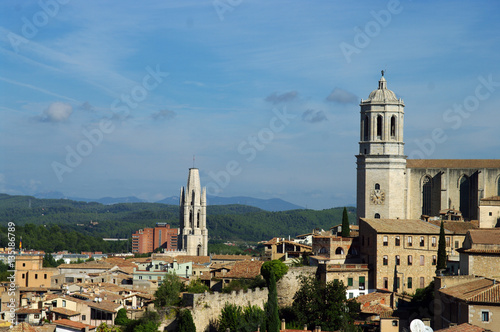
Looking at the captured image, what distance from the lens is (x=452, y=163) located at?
79.4 metres

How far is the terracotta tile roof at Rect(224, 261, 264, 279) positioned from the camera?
194 feet

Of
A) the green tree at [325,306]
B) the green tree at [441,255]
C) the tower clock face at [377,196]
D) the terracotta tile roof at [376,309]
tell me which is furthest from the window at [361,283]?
the tower clock face at [377,196]

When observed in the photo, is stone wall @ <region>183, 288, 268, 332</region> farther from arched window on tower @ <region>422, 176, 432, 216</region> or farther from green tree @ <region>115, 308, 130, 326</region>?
arched window on tower @ <region>422, 176, 432, 216</region>

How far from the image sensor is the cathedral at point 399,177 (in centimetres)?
7694

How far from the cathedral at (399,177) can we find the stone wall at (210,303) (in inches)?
1127

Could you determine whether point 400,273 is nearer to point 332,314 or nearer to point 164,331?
point 332,314

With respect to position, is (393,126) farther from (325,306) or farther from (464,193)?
(325,306)

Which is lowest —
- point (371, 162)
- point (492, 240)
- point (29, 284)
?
point (29, 284)

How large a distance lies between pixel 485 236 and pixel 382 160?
28623mm

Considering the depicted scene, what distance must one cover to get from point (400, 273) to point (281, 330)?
1075cm

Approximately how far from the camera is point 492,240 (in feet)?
157

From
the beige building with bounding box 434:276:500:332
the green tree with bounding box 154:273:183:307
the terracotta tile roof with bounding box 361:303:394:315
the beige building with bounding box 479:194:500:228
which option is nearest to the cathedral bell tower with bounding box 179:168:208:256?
the beige building with bounding box 479:194:500:228

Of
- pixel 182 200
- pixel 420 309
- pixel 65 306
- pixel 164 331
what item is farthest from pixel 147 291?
pixel 182 200

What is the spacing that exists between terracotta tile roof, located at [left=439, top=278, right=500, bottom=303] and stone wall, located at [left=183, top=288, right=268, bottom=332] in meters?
12.5
